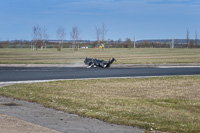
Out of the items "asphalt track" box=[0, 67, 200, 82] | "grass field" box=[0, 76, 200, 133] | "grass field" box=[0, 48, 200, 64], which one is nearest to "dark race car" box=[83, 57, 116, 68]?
"asphalt track" box=[0, 67, 200, 82]

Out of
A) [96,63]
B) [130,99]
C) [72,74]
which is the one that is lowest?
[130,99]

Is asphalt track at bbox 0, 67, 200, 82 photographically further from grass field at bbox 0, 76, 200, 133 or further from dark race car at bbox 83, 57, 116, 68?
dark race car at bbox 83, 57, 116, 68

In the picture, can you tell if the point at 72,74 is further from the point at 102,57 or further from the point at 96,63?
the point at 102,57

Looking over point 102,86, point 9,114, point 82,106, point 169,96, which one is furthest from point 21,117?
point 102,86

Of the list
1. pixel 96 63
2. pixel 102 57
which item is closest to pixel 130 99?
pixel 96 63

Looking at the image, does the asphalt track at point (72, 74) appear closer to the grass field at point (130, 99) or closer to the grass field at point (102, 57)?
the grass field at point (130, 99)

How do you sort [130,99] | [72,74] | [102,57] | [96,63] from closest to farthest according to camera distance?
[130,99]
[72,74]
[96,63]
[102,57]

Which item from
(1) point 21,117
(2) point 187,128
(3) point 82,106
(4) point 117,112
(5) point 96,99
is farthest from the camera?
(5) point 96,99

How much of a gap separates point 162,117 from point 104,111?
63.9 inches

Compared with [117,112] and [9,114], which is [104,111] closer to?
[117,112]

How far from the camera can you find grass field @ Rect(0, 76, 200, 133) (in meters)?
8.33

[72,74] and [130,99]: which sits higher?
[72,74]

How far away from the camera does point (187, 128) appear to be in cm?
755

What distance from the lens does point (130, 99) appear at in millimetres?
11586
